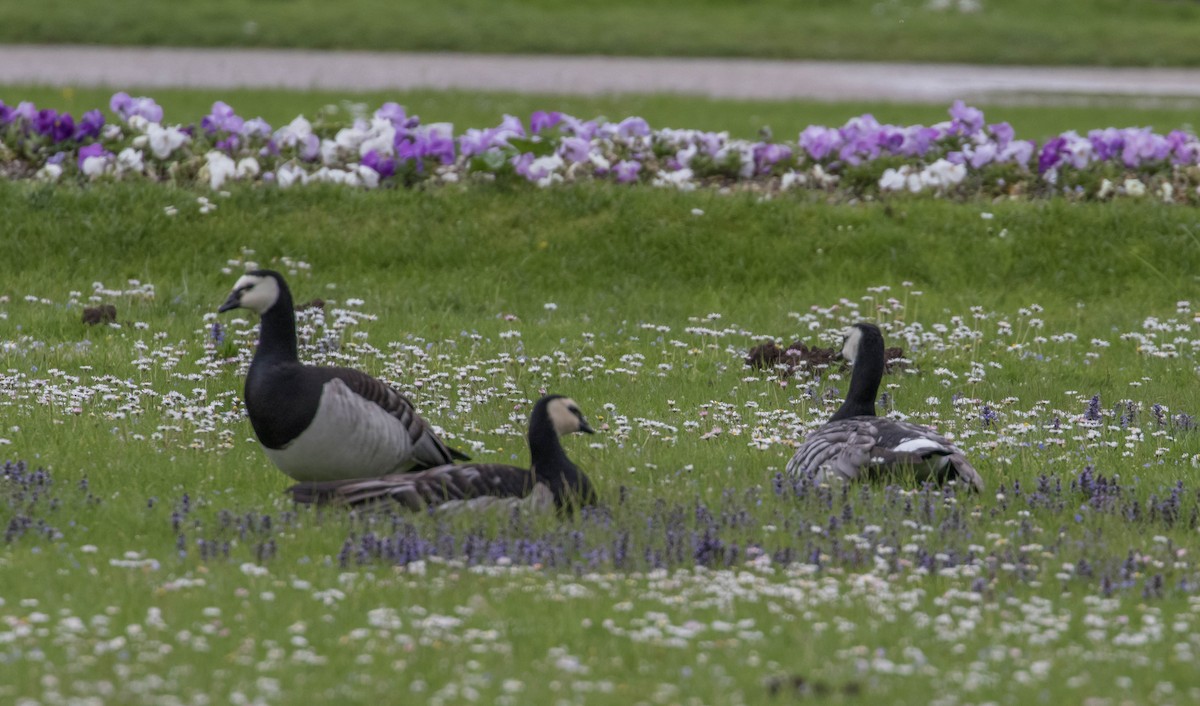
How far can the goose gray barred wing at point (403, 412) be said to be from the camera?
315 inches

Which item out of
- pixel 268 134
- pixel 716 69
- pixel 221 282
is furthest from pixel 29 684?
pixel 716 69

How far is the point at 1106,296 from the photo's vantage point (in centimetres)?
1301

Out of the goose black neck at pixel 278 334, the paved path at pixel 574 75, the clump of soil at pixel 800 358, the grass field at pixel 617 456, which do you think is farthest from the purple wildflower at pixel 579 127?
the paved path at pixel 574 75

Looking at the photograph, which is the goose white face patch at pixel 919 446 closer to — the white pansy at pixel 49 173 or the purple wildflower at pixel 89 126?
the white pansy at pixel 49 173

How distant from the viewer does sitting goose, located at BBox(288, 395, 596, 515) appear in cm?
738

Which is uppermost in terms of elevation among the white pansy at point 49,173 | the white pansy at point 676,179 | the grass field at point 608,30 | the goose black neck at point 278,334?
the grass field at point 608,30

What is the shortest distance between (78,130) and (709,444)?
25.9 ft

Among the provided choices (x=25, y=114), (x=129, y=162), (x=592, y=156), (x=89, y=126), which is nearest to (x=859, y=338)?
(x=592, y=156)

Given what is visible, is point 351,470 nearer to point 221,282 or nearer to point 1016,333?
point 221,282

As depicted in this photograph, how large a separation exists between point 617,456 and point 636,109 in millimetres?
13274

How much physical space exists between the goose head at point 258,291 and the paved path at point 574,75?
14329mm

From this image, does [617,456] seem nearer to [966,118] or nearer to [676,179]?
[676,179]

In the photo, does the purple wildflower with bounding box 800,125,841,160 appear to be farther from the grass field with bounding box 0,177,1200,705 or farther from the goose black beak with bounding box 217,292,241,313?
the goose black beak with bounding box 217,292,241,313

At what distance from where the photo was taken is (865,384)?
29.0 ft
